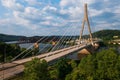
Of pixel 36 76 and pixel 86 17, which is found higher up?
pixel 86 17

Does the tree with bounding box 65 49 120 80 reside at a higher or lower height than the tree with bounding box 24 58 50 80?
lower

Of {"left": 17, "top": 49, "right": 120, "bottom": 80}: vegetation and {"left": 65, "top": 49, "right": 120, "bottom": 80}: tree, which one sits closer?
{"left": 17, "top": 49, "right": 120, "bottom": 80}: vegetation

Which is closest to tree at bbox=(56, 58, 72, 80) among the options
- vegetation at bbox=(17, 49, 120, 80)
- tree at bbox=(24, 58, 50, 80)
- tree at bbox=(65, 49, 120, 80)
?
vegetation at bbox=(17, 49, 120, 80)

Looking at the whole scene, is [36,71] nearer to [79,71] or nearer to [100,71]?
[79,71]

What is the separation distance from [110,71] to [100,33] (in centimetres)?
16220

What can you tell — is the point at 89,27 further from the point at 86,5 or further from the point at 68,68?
the point at 68,68

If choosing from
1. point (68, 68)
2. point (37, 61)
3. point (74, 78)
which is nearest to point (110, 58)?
point (68, 68)

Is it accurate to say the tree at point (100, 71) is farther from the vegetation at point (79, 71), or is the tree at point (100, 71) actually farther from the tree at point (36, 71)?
the tree at point (36, 71)

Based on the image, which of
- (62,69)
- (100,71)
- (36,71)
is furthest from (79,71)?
(36,71)

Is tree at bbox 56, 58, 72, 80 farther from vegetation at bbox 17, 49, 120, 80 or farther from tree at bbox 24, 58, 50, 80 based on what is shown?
tree at bbox 24, 58, 50, 80

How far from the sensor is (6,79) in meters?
24.2

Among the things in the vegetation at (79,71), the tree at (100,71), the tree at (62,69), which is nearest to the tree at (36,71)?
the vegetation at (79,71)

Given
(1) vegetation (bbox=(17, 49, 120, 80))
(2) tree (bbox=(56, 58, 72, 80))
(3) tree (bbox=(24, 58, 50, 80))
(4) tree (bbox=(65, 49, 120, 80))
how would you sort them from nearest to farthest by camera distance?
(3) tree (bbox=(24, 58, 50, 80)) < (1) vegetation (bbox=(17, 49, 120, 80)) < (4) tree (bbox=(65, 49, 120, 80)) < (2) tree (bbox=(56, 58, 72, 80))

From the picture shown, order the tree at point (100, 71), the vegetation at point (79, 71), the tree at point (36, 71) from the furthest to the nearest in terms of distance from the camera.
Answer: the tree at point (100, 71) < the vegetation at point (79, 71) < the tree at point (36, 71)
